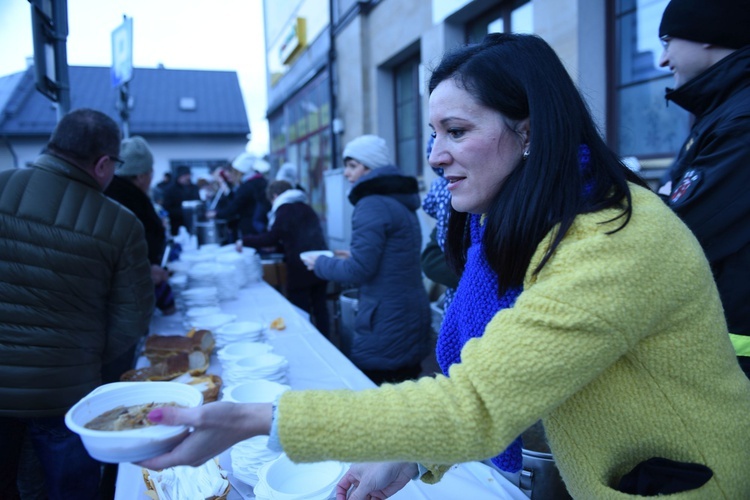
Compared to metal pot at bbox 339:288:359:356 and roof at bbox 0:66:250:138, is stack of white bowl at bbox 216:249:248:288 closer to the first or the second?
metal pot at bbox 339:288:359:356

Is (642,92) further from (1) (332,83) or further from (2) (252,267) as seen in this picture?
(1) (332,83)

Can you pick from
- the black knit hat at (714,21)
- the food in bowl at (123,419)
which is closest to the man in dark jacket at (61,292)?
the food in bowl at (123,419)

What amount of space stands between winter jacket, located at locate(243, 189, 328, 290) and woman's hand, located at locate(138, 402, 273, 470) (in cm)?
425

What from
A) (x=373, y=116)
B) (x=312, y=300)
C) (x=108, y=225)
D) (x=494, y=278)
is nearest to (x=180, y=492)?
(x=494, y=278)

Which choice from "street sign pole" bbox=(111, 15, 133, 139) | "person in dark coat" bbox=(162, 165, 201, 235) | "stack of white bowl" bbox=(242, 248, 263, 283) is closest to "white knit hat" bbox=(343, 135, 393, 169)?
"stack of white bowl" bbox=(242, 248, 263, 283)

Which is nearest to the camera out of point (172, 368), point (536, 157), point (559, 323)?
point (559, 323)

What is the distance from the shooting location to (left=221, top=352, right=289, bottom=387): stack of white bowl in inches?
81.0

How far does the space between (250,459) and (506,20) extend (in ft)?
16.9

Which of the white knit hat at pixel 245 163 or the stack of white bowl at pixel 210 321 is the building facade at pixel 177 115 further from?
the stack of white bowl at pixel 210 321

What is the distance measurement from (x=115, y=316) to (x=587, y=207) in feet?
7.31

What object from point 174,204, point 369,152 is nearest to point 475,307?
point 369,152

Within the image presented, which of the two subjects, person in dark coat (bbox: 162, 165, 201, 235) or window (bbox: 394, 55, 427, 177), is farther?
person in dark coat (bbox: 162, 165, 201, 235)

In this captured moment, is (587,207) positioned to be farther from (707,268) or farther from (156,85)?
(156,85)

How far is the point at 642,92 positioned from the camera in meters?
3.87
